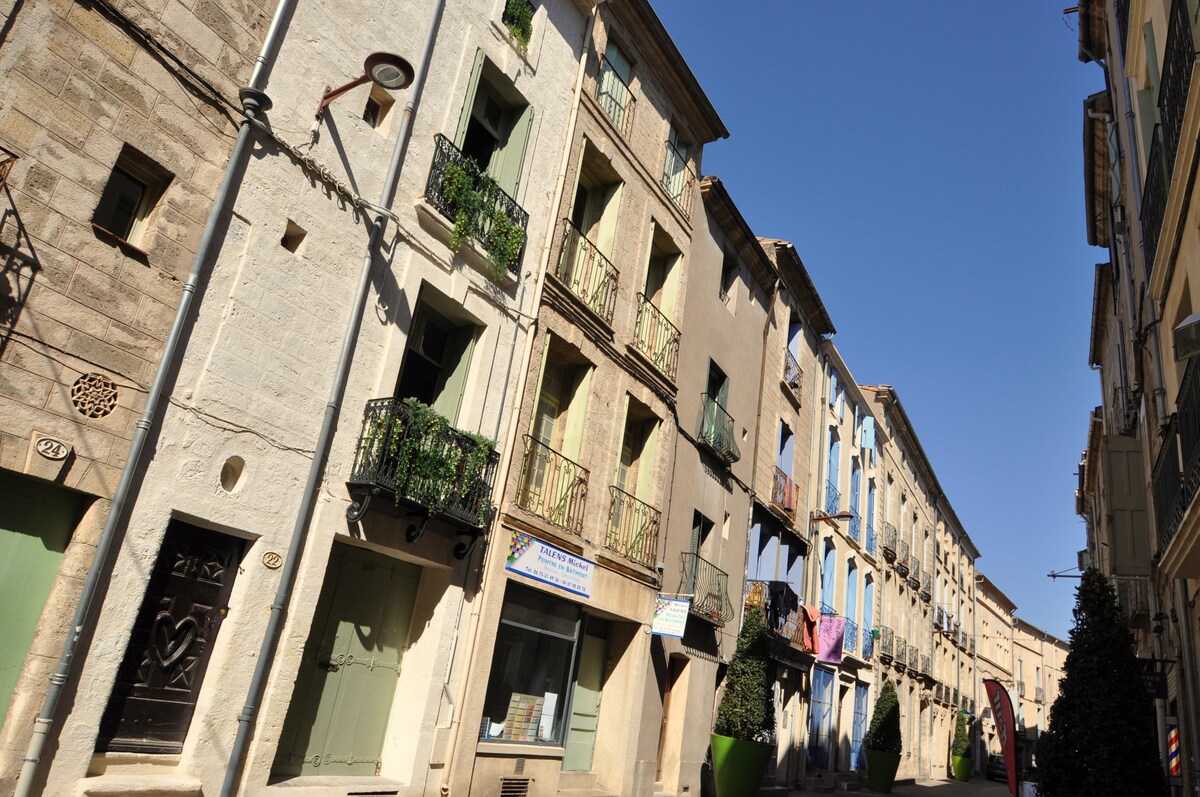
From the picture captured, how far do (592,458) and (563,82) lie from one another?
18.4ft

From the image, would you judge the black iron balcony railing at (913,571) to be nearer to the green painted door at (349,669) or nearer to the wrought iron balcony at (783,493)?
the wrought iron balcony at (783,493)

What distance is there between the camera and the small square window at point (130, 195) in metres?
7.02

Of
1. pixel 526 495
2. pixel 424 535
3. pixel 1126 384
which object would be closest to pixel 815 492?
pixel 1126 384

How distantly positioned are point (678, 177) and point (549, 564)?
320 inches

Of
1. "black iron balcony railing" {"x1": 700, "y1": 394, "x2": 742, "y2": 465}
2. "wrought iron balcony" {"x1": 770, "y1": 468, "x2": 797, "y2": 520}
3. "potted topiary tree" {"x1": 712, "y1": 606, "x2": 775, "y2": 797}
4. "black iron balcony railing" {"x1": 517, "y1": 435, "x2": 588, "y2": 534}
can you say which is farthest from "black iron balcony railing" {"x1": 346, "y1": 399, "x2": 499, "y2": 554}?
"wrought iron balcony" {"x1": 770, "y1": 468, "x2": 797, "y2": 520}

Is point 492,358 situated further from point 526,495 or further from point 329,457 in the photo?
point 329,457

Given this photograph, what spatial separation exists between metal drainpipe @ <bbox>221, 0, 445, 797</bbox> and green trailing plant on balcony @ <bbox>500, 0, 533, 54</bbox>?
1.48 meters

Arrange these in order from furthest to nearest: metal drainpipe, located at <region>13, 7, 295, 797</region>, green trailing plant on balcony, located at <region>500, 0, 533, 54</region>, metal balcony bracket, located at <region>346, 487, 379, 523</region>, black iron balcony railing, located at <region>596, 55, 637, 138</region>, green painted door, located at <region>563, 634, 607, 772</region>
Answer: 1. black iron balcony railing, located at <region>596, 55, 637, 138</region>
2. green painted door, located at <region>563, 634, 607, 772</region>
3. green trailing plant on balcony, located at <region>500, 0, 533, 54</region>
4. metal balcony bracket, located at <region>346, 487, 379, 523</region>
5. metal drainpipe, located at <region>13, 7, 295, 797</region>

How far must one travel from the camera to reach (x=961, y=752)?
123ft

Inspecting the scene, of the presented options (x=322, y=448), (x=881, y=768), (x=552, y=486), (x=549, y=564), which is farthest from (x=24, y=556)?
(x=881, y=768)

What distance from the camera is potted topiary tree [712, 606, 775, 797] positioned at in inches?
577

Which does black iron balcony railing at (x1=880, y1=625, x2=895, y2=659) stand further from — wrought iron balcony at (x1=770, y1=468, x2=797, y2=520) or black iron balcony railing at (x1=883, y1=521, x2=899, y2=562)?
wrought iron balcony at (x1=770, y1=468, x2=797, y2=520)

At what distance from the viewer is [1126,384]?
54.6ft

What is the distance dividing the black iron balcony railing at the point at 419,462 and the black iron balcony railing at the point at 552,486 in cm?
140
